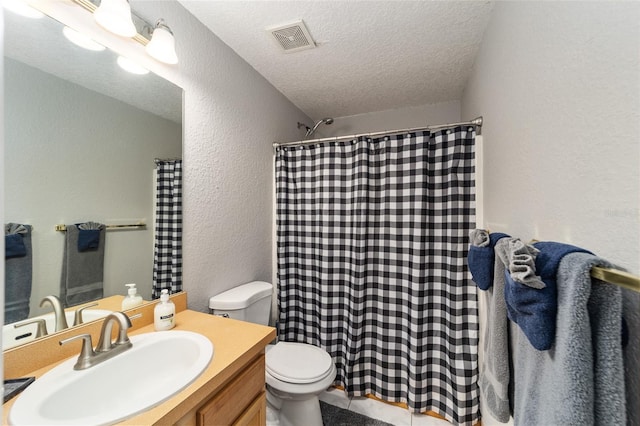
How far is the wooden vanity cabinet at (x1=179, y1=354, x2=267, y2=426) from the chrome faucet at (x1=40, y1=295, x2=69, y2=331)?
562 millimetres

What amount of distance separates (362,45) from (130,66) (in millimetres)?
1205

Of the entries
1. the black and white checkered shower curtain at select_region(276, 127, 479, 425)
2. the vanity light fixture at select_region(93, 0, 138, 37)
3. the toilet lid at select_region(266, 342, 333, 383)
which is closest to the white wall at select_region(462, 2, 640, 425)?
the black and white checkered shower curtain at select_region(276, 127, 479, 425)

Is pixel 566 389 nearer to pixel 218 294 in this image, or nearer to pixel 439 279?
pixel 439 279

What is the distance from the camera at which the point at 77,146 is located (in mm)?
901

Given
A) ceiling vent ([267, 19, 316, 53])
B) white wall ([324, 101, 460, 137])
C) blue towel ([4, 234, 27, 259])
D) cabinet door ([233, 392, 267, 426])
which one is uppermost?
ceiling vent ([267, 19, 316, 53])

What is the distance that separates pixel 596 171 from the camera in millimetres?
482

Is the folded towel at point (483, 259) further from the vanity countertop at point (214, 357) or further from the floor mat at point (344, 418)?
the floor mat at point (344, 418)

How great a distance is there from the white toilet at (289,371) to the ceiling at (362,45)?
1.49 m

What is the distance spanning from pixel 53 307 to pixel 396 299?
162 cm

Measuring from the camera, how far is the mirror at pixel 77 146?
78 centimetres

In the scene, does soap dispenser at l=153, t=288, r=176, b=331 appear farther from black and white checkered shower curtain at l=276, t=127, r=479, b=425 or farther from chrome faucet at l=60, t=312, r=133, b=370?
black and white checkered shower curtain at l=276, t=127, r=479, b=425

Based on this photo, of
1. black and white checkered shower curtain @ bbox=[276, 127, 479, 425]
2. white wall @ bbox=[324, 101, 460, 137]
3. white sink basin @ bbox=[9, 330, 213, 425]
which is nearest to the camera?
white sink basin @ bbox=[9, 330, 213, 425]

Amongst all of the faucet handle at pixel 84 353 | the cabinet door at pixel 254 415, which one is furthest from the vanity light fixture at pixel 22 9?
the cabinet door at pixel 254 415

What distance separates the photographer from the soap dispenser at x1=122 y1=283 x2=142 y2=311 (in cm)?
105
